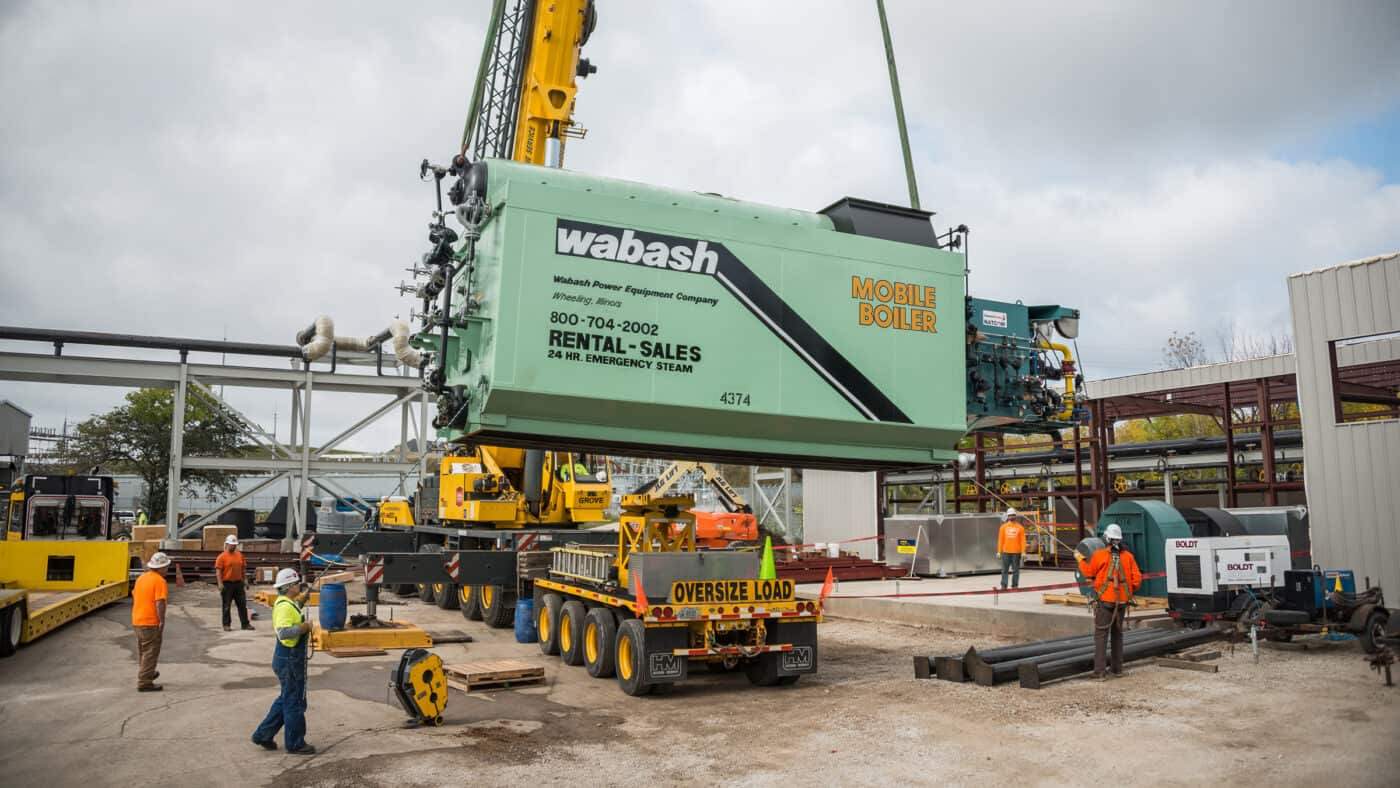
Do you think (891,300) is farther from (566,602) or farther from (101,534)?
(101,534)

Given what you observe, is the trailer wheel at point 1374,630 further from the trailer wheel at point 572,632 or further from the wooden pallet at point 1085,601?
the trailer wheel at point 572,632

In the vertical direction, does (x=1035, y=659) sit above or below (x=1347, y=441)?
below

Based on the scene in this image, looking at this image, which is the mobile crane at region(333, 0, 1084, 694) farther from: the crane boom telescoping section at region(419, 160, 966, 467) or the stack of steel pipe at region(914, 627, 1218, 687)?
the stack of steel pipe at region(914, 627, 1218, 687)

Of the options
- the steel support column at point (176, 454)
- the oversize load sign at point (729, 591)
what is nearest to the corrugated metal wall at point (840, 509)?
the oversize load sign at point (729, 591)

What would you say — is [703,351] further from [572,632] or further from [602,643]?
[572,632]

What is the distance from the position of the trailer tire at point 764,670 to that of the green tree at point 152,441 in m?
35.5

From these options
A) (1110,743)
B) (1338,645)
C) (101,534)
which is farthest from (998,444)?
(101,534)

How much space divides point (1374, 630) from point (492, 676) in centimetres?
1108

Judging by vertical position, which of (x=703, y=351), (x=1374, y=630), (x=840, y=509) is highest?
(x=703, y=351)

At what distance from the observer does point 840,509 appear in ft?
101

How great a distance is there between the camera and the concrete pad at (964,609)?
583 inches

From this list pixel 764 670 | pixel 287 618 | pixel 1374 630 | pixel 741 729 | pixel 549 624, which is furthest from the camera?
pixel 549 624

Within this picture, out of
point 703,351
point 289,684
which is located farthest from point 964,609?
point 289,684

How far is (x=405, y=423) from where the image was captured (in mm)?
30141
